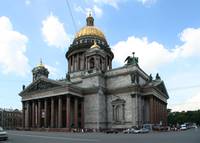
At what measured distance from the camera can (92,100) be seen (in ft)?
233

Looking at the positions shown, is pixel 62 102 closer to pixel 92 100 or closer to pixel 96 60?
pixel 92 100

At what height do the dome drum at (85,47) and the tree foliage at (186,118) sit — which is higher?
the dome drum at (85,47)

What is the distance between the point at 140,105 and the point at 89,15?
3626 cm

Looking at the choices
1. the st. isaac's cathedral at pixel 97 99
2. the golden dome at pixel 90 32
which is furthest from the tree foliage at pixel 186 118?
the golden dome at pixel 90 32

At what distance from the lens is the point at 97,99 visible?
229 feet

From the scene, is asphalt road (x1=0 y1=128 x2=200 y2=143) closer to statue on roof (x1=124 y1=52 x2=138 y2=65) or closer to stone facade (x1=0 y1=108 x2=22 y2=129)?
statue on roof (x1=124 y1=52 x2=138 y2=65)

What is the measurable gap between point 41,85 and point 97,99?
1440 cm

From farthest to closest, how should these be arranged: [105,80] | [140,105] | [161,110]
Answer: [161,110], [105,80], [140,105]

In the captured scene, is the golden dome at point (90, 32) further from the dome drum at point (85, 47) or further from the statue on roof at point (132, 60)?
the statue on roof at point (132, 60)

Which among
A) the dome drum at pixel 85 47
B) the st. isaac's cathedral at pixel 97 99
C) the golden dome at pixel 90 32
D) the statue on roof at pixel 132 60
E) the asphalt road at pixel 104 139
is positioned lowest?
the asphalt road at pixel 104 139

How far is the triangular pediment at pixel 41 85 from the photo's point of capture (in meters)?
71.4

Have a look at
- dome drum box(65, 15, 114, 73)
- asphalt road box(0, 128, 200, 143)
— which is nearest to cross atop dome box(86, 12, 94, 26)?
dome drum box(65, 15, 114, 73)

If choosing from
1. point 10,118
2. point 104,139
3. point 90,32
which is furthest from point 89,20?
point 10,118

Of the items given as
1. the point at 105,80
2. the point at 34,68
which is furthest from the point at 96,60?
the point at 34,68
